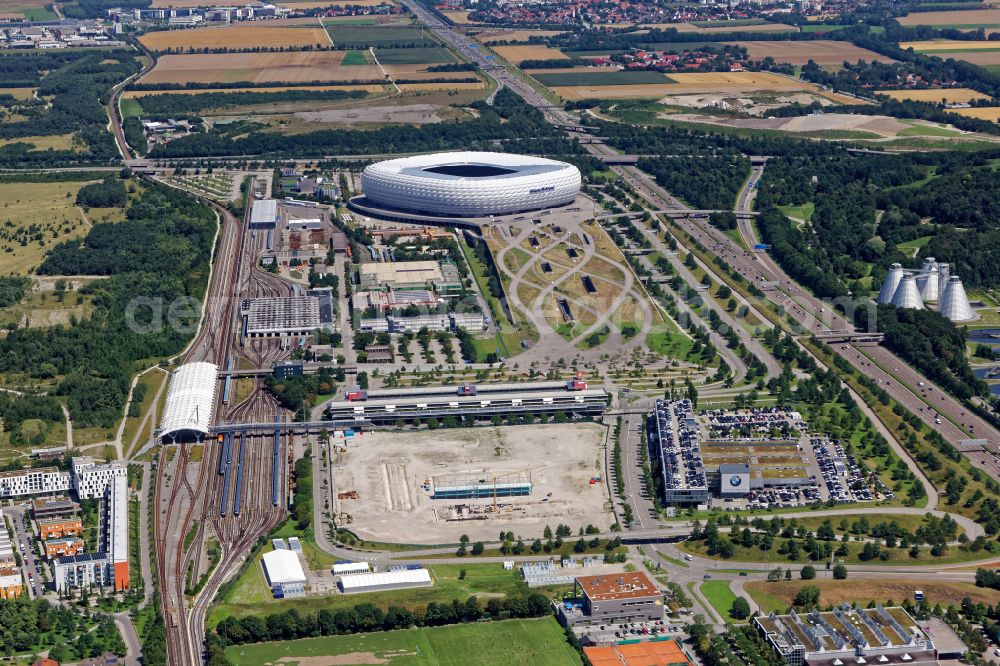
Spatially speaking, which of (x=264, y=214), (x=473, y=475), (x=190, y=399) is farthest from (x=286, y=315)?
(x=473, y=475)

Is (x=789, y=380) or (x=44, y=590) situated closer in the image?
(x=44, y=590)

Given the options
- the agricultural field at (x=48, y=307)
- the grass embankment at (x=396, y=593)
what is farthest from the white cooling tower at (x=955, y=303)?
the agricultural field at (x=48, y=307)

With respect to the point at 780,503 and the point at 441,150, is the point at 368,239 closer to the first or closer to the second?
the point at 441,150

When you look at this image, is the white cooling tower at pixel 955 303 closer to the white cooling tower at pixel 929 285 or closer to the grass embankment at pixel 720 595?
the white cooling tower at pixel 929 285

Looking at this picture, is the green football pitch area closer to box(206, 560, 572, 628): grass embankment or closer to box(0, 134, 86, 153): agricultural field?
box(206, 560, 572, 628): grass embankment

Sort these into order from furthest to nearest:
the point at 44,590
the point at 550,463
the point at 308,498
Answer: the point at 550,463
the point at 308,498
the point at 44,590

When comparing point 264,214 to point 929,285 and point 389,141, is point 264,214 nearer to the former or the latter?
point 389,141

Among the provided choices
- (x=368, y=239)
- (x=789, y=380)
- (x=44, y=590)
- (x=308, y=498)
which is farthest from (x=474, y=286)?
(x=44, y=590)

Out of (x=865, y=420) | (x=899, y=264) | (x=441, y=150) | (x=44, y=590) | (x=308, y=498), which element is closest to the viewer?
(x=44, y=590)
